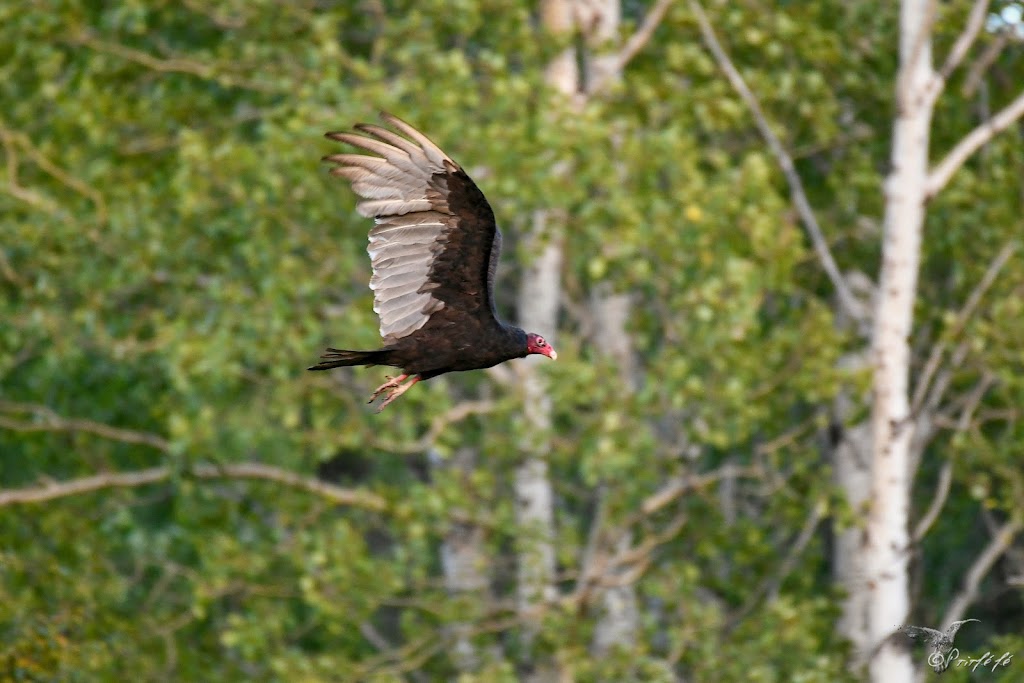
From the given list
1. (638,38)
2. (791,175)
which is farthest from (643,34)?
(791,175)

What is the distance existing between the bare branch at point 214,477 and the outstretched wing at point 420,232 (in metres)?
2.71

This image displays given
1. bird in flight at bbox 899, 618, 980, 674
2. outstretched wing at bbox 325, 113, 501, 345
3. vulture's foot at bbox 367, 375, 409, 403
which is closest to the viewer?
outstretched wing at bbox 325, 113, 501, 345

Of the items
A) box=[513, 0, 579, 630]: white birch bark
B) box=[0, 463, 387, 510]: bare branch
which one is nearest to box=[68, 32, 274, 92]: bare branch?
box=[513, 0, 579, 630]: white birch bark

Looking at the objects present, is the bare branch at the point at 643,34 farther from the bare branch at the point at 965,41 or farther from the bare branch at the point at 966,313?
the bare branch at the point at 966,313

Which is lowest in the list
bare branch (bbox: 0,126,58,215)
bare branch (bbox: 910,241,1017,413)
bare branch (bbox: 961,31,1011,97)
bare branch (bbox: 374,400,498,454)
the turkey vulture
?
bare branch (bbox: 374,400,498,454)

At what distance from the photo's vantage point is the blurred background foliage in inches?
Result: 362

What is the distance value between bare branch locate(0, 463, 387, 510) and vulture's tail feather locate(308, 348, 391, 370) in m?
2.82

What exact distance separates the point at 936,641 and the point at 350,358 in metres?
3.16

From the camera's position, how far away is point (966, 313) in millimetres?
9461

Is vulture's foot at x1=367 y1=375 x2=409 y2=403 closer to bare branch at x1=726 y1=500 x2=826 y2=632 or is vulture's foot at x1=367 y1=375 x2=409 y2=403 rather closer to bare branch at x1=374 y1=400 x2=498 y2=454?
bare branch at x1=374 y1=400 x2=498 y2=454

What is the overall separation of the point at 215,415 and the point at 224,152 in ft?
4.36

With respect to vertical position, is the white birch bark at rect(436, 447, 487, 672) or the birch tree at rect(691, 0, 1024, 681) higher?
the birch tree at rect(691, 0, 1024, 681)

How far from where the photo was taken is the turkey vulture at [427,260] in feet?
21.4

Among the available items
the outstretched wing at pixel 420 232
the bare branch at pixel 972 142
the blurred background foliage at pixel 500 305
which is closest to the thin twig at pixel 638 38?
the blurred background foliage at pixel 500 305
